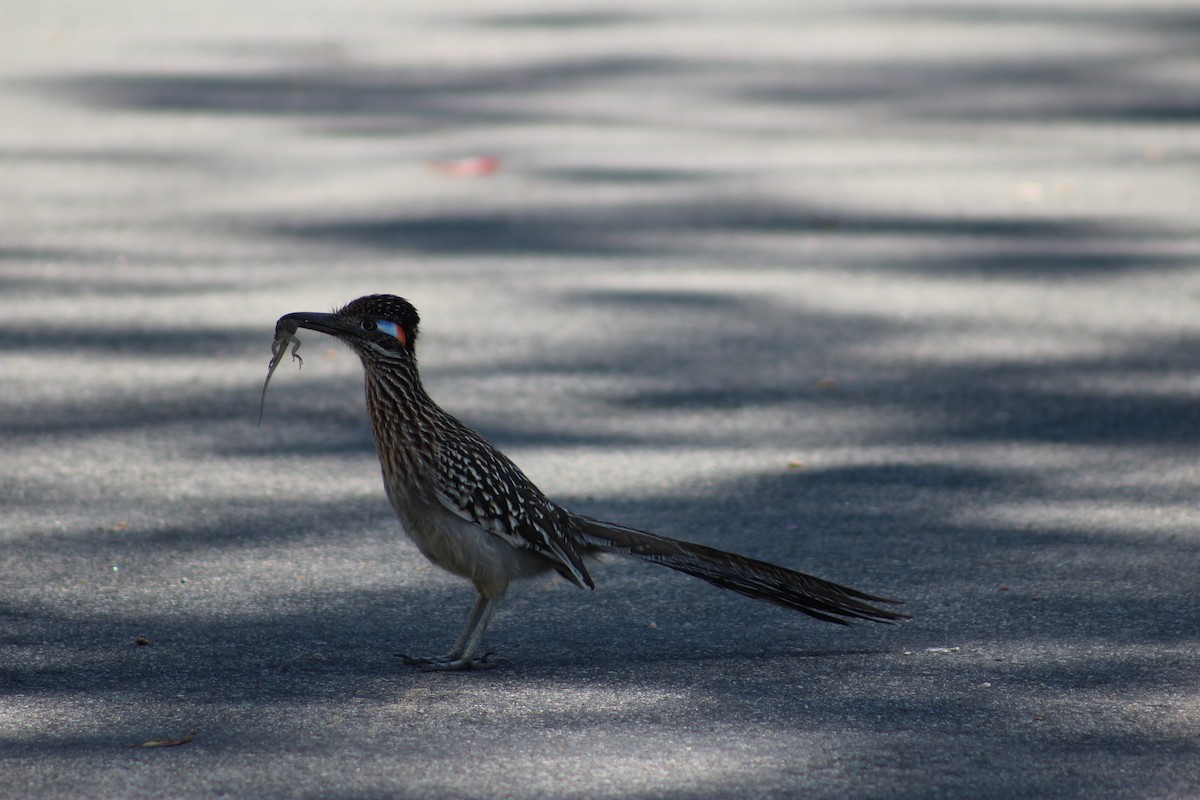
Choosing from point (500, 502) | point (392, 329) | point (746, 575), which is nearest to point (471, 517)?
point (500, 502)

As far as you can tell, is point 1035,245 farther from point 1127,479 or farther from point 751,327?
point 1127,479

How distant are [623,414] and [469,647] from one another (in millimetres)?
2682

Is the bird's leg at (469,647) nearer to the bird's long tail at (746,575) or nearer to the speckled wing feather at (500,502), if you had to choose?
the speckled wing feather at (500,502)

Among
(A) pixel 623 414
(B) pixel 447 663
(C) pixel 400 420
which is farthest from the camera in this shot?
(A) pixel 623 414

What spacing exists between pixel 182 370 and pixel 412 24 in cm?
1104

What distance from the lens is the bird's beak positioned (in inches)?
195

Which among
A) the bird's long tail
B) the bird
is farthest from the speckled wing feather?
the bird's long tail

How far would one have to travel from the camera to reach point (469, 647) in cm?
485

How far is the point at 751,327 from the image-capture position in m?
8.68

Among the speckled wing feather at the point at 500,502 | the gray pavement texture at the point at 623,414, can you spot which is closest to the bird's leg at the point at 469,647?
the gray pavement texture at the point at 623,414

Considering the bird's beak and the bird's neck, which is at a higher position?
the bird's beak

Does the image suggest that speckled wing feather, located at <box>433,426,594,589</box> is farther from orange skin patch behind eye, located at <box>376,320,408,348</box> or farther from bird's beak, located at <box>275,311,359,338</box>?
bird's beak, located at <box>275,311,359,338</box>

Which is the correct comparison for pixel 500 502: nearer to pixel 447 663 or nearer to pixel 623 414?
pixel 447 663

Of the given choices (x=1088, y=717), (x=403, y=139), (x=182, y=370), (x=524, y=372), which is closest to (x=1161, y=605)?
(x=1088, y=717)
